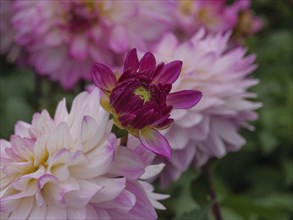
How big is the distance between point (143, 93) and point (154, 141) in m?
0.04

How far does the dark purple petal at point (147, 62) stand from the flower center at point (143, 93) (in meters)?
0.03

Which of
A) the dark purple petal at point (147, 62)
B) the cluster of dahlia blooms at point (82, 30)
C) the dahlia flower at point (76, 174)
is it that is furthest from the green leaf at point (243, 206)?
the dark purple petal at point (147, 62)

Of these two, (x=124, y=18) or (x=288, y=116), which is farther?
(x=288, y=116)

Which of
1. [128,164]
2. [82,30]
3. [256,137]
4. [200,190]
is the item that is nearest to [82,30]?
[82,30]

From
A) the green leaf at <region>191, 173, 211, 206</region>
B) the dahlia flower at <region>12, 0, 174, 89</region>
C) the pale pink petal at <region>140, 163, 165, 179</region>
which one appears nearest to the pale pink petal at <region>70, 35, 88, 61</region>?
the dahlia flower at <region>12, 0, 174, 89</region>

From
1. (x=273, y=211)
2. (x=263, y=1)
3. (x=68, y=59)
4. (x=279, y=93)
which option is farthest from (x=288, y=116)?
(x=263, y=1)

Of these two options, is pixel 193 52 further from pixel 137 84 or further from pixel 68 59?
pixel 137 84

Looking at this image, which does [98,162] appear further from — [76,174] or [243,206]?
[243,206]

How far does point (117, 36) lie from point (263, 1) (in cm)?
110

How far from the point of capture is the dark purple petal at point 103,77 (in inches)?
24.3

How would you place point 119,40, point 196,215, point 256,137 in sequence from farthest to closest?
point 256,137 → point 119,40 → point 196,215

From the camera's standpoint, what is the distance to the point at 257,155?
1738mm

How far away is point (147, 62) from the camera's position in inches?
24.9

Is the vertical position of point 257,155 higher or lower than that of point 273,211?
higher
